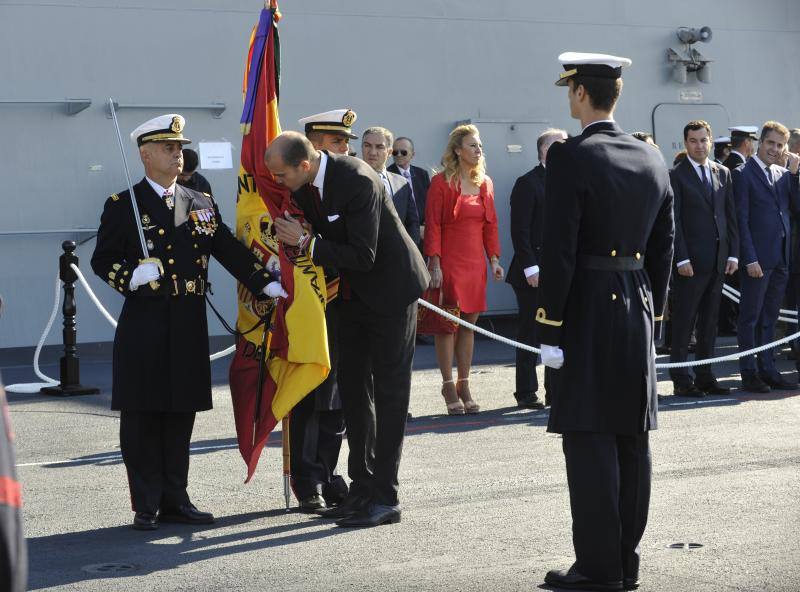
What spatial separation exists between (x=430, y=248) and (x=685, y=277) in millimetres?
2255

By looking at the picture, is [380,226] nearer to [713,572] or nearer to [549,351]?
[549,351]

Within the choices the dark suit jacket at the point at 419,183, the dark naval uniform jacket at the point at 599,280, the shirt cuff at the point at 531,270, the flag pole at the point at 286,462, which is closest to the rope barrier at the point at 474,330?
the shirt cuff at the point at 531,270

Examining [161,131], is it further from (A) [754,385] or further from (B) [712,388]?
(A) [754,385]

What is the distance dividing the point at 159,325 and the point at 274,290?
604 mm

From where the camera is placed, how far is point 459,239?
34.3 ft

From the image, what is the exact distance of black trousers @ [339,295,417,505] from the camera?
684 centimetres

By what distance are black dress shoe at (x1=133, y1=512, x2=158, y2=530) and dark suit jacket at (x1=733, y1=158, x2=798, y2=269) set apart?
6547 mm

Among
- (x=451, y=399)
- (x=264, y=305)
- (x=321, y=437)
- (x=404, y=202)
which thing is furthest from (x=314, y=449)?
(x=451, y=399)

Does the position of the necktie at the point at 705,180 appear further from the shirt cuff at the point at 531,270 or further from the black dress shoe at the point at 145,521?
the black dress shoe at the point at 145,521

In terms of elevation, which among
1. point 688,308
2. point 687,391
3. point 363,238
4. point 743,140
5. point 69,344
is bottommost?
point 687,391

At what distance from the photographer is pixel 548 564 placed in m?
5.88

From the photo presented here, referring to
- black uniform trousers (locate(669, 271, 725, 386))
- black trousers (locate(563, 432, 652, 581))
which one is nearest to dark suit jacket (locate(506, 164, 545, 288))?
black uniform trousers (locate(669, 271, 725, 386))

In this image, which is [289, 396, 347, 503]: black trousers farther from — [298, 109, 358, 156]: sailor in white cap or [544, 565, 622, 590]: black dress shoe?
[544, 565, 622, 590]: black dress shoe

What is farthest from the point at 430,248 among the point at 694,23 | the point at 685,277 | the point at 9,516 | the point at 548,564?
the point at 694,23
